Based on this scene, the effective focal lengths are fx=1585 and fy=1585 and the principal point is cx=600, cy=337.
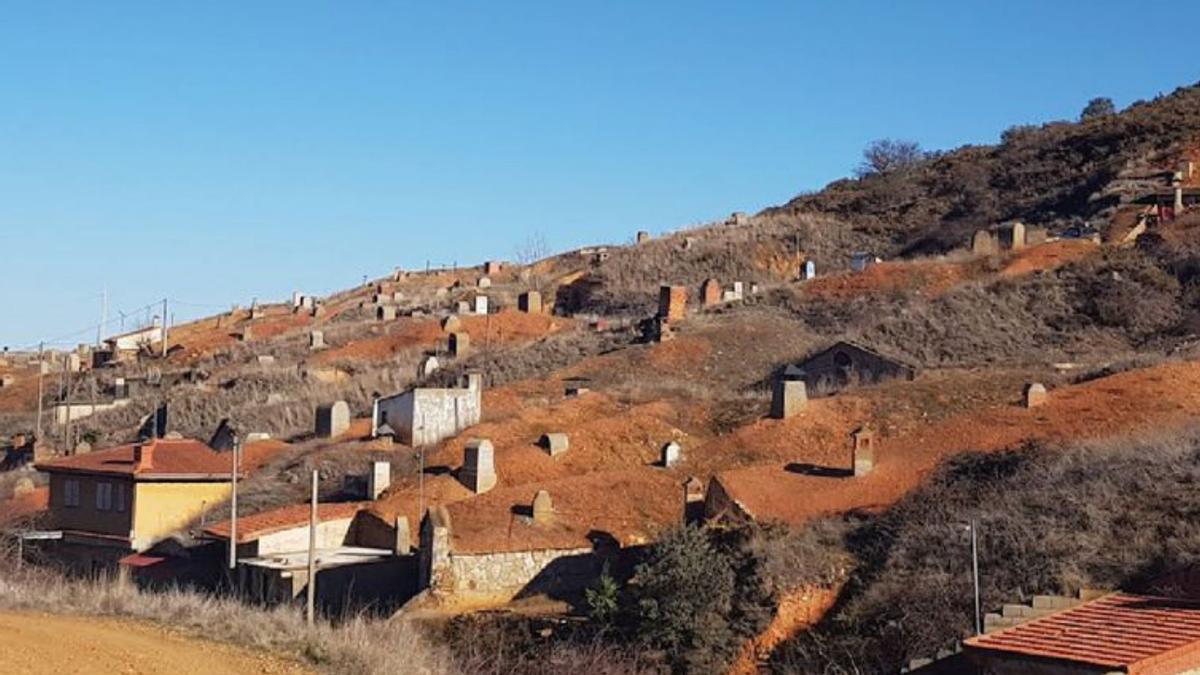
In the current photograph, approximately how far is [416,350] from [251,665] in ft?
131

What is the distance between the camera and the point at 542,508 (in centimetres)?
3306

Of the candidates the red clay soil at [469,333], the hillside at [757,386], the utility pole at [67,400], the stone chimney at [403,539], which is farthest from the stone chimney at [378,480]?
the red clay soil at [469,333]

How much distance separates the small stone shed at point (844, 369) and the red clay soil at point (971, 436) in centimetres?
687

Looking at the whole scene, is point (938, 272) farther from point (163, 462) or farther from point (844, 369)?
point (163, 462)

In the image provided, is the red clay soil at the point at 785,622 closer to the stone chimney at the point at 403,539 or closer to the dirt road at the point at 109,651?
the stone chimney at the point at 403,539

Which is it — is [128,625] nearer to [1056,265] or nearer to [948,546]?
[948,546]

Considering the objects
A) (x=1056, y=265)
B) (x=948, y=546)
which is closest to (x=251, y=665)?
(x=948, y=546)

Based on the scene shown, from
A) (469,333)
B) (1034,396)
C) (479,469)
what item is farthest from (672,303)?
(1034,396)

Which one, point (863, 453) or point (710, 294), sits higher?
point (710, 294)

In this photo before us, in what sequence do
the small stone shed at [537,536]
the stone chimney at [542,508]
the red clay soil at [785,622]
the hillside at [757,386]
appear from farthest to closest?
the stone chimney at [542,508] < the small stone shed at [537,536] < the hillside at [757,386] < the red clay soil at [785,622]

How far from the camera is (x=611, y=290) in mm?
68688

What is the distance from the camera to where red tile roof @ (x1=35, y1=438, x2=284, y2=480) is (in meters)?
40.3

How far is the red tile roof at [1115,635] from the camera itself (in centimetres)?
2047

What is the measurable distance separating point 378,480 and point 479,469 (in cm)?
298
